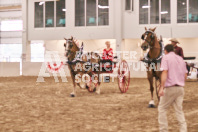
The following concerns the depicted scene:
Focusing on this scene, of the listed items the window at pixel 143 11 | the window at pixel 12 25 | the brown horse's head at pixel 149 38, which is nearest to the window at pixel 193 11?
the window at pixel 143 11

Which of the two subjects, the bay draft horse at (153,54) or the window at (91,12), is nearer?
the bay draft horse at (153,54)

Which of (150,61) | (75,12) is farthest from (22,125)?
(75,12)

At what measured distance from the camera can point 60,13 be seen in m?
31.4

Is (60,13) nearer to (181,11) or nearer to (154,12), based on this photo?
(154,12)

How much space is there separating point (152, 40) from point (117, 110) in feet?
7.79

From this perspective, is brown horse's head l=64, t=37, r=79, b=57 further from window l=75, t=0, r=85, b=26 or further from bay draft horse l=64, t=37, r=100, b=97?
window l=75, t=0, r=85, b=26

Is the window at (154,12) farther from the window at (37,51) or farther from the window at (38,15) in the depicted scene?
the window at (37,51)

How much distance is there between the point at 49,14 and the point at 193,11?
1266cm

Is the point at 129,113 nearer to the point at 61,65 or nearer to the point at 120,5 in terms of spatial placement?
the point at 61,65

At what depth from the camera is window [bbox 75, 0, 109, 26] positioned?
29.8 m

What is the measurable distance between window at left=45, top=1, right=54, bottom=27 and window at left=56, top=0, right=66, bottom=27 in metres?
0.57

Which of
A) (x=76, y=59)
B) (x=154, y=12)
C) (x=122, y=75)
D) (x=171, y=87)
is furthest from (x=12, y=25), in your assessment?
(x=171, y=87)

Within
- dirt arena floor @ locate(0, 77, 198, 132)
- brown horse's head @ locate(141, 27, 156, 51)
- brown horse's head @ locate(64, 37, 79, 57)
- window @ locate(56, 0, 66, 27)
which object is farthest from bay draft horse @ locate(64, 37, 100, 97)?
window @ locate(56, 0, 66, 27)

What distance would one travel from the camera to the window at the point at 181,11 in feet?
90.5
